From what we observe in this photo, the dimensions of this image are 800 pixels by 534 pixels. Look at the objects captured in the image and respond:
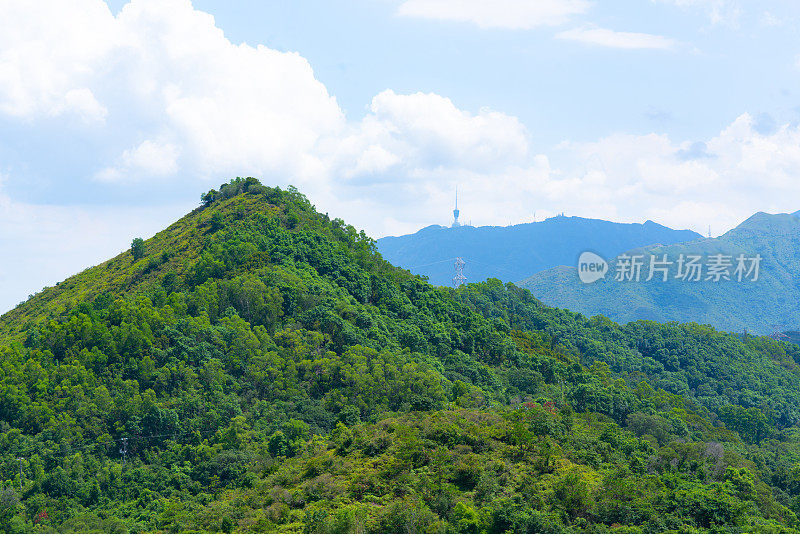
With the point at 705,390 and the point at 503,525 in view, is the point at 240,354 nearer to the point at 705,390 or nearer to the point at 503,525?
the point at 503,525

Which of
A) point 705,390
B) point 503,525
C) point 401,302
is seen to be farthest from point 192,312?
point 705,390

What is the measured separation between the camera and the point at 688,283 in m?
180

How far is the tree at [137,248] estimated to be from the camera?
71.5 metres

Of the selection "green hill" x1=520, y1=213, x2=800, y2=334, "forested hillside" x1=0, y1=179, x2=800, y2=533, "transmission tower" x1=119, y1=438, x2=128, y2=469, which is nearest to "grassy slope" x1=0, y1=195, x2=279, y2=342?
"forested hillside" x1=0, y1=179, x2=800, y2=533

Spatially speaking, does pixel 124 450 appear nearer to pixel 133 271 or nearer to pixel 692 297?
pixel 133 271

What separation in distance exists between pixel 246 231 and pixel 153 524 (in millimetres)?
34757

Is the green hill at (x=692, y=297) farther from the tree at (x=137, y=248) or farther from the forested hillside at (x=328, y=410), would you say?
the tree at (x=137, y=248)

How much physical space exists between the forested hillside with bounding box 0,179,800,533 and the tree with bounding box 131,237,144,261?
28cm

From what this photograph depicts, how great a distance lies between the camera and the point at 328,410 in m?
45.9

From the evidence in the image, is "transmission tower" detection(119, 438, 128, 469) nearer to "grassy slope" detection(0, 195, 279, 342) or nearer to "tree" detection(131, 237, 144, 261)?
"grassy slope" detection(0, 195, 279, 342)

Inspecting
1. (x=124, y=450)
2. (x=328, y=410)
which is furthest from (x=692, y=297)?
(x=124, y=450)

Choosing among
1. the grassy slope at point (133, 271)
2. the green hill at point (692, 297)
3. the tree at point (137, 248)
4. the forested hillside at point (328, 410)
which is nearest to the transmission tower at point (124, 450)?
the forested hillside at point (328, 410)

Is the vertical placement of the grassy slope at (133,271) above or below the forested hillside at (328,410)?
above

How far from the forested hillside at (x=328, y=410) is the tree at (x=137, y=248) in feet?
0.93
